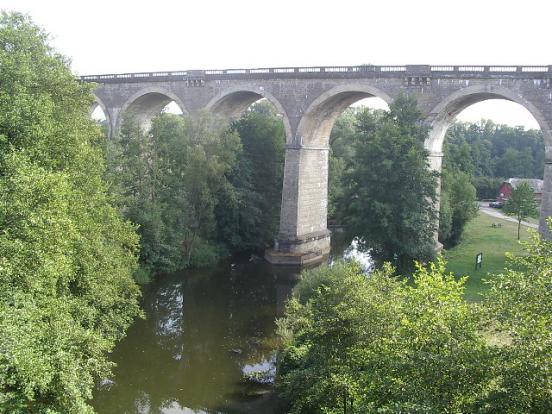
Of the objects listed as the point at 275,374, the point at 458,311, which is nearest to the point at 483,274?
the point at 275,374

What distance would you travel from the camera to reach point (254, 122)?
3522cm

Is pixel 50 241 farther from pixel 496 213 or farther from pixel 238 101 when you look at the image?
pixel 496 213

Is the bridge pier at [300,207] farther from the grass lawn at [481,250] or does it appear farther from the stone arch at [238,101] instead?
the grass lawn at [481,250]

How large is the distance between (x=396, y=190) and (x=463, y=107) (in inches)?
279

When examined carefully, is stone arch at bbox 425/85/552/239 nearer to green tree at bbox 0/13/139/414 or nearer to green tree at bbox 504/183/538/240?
green tree at bbox 504/183/538/240

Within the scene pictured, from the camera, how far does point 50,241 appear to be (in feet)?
36.5

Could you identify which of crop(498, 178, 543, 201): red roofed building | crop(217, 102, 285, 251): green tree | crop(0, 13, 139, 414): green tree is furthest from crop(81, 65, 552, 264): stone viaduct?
crop(498, 178, 543, 201): red roofed building

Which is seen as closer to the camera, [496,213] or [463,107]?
[463,107]

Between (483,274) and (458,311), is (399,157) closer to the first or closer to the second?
(483,274)

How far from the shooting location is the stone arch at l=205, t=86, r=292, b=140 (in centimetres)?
3067

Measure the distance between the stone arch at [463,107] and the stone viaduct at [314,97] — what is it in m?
0.05

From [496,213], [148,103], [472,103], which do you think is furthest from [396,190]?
[496,213]

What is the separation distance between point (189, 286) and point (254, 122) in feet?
44.0

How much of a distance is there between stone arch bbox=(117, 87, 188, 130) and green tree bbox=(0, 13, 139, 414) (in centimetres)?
1977
